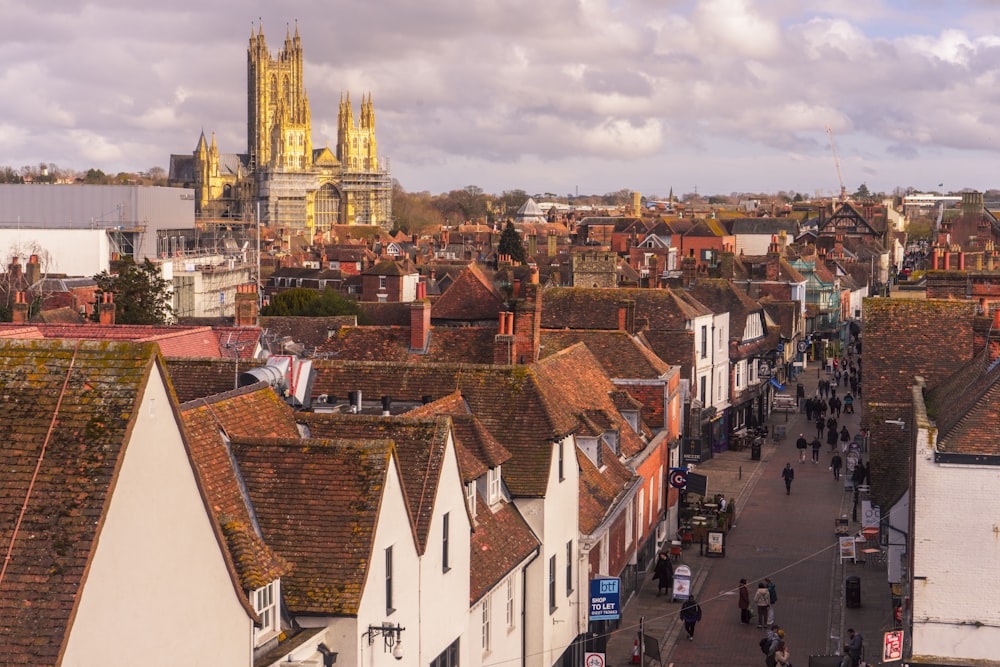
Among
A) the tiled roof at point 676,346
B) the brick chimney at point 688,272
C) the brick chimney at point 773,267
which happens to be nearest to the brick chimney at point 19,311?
the tiled roof at point 676,346

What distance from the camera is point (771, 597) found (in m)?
35.2

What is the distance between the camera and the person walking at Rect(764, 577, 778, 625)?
3353cm

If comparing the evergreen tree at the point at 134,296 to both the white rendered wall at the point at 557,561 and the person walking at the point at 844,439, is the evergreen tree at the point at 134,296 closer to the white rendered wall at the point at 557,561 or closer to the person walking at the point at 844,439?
the white rendered wall at the point at 557,561

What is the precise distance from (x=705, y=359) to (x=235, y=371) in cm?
3726

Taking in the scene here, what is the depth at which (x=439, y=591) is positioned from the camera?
20.2 meters

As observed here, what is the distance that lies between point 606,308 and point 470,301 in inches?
209

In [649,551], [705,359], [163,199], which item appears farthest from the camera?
[163,199]

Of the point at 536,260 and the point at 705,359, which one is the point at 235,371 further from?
the point at 536,260

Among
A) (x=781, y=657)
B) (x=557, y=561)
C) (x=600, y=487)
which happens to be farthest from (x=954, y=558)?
(x=600, y=487)

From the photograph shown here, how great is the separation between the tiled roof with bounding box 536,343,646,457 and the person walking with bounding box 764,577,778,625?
15.9 feet

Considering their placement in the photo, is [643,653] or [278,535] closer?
[278,535]

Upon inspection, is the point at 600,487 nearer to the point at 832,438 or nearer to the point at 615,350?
the point at 615,350

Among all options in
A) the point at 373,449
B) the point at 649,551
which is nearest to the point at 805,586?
the point at 649,551

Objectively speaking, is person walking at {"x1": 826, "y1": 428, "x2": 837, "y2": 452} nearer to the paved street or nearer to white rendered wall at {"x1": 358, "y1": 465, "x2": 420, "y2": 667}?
the paved street
